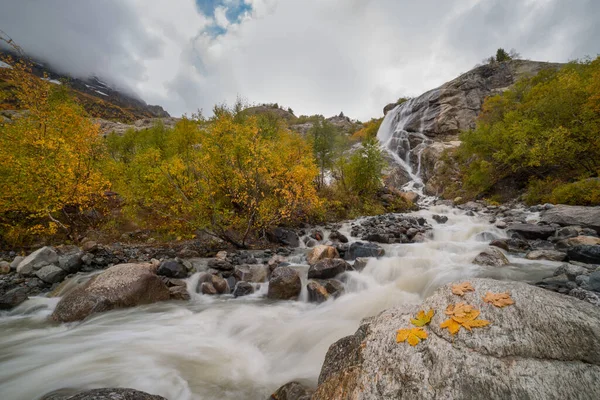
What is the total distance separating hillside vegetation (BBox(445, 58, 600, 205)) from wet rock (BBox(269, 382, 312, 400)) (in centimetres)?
1667

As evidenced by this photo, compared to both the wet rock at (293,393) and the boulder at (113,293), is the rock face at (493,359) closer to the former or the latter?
the wet rock at (293,393)

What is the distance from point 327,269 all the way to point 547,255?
7.05 m

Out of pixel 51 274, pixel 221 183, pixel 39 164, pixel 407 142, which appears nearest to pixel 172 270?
pixel 51 274

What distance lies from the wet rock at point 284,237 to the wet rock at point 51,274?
815 cm

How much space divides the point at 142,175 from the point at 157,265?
14.3 ft

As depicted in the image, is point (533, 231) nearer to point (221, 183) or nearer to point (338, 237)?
point (338, 237)

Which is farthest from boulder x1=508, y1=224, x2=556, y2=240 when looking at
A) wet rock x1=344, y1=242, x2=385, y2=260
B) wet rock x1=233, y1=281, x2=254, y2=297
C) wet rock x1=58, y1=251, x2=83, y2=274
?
wet rock x1=58, y1=251, x2=83, y2=274

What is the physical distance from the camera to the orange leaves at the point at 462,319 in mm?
2486

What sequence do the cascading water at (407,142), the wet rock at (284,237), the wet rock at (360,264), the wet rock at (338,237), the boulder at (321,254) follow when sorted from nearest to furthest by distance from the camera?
1. the wet rock at (360,264)
2. the boulder at (321,254)
3. the wet rock at (284,237)
4. the wet rock at (338,237)
5. the cascading water at (407,142)

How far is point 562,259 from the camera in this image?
745cm

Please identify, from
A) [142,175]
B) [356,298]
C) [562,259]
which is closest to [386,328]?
[356,298]

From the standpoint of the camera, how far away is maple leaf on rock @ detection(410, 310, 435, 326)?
2747mm

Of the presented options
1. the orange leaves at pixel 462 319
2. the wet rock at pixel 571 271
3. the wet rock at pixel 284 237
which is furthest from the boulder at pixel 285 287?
the wet rock at pixel 571 271

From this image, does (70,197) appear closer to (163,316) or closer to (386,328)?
(163,316)
